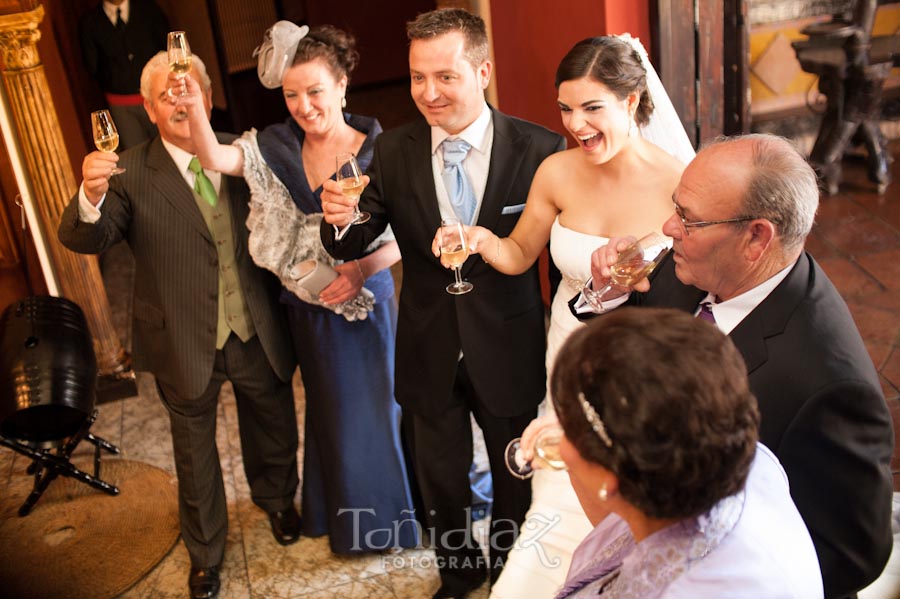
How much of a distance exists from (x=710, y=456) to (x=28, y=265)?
449cm

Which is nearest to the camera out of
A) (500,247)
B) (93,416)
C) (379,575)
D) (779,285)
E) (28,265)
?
(779,285)

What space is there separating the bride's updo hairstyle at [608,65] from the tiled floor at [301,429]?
1.92m

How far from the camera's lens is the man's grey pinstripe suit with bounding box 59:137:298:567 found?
3.08m

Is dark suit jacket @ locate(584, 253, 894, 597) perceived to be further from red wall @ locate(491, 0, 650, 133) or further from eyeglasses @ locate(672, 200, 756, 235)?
red wall @ locate(491, 0, 650, 133)

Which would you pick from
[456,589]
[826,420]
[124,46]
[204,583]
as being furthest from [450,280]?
[124,46]

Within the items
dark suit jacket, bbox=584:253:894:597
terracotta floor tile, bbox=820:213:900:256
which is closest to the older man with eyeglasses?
dark suit jacket, bbox=584:253:894:597

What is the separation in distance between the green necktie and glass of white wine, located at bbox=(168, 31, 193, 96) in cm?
37

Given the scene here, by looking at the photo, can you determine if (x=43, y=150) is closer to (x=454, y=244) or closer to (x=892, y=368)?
(x=454, y=244)

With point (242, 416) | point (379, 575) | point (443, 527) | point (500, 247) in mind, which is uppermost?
point (500, 247)

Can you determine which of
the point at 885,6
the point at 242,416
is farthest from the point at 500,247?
the point at 885,6

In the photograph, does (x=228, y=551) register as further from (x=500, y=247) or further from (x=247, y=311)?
(x=500, y=247)

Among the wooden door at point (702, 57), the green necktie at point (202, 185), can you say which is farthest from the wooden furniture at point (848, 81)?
the green necktie at point (202, 185)

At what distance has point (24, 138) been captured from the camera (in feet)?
14.6

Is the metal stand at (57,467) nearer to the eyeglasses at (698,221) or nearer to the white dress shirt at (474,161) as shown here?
the white dress shirt at (474,161)
